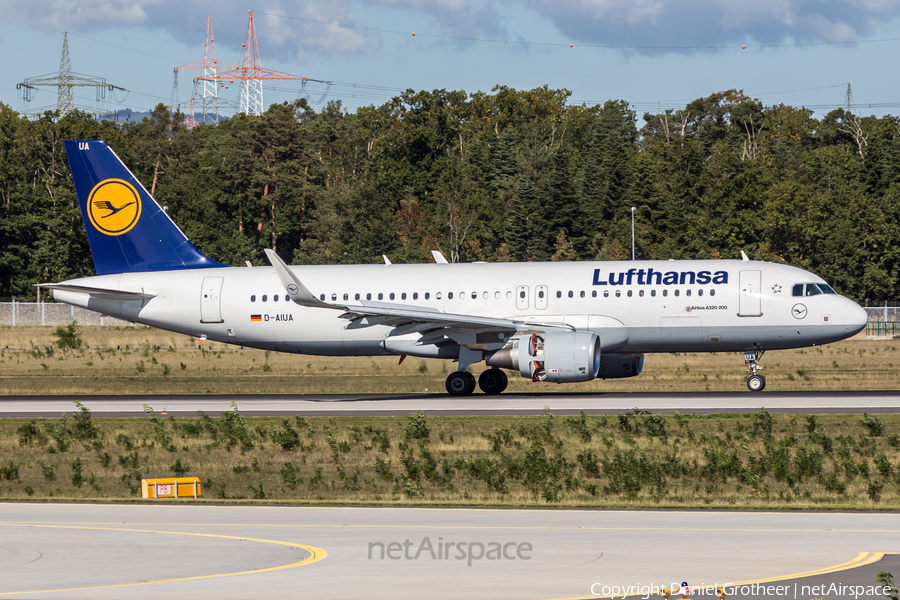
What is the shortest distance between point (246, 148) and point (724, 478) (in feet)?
321

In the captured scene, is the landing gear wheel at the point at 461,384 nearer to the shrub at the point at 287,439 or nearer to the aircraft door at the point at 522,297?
the aircraft door at the point at 522,297

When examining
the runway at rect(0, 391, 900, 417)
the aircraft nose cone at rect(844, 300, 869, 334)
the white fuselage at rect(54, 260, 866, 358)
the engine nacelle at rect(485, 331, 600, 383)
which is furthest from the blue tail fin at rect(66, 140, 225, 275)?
the aircraft nose cone at rect(844, 300, 869, 334)

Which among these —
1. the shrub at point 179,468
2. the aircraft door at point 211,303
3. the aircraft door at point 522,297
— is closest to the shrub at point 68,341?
the aircraft door at point 211,303

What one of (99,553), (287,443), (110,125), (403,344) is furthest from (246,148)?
(99,553)

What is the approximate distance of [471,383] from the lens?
33.8 m

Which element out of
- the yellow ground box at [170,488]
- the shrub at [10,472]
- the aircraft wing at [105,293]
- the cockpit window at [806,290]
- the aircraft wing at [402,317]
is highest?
the cockpit window at [806,290]

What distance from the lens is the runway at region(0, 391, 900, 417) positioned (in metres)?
28.6

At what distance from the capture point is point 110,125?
368 ft

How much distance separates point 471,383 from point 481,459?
524 inches

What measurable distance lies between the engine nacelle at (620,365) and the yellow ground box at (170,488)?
18806mm

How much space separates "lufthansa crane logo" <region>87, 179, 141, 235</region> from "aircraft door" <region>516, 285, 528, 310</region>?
13861 millimetres

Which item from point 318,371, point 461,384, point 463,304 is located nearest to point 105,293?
point 463,304

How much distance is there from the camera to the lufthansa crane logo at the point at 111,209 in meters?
36.6

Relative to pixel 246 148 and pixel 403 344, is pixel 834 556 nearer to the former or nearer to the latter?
pixel 403 344
